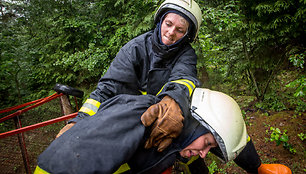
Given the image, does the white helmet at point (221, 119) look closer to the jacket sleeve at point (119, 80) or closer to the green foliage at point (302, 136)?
the jacket sleeve at point (119, 80)

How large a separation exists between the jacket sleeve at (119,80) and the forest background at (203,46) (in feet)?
6.36

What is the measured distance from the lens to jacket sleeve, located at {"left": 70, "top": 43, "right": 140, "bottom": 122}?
1.87 m

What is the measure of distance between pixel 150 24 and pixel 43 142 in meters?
4.16

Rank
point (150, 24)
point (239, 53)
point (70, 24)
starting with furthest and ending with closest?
point (70, 24) → point (239, 53) → point (150, 24)

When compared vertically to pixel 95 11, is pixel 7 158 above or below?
below

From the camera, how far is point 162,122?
116 cm

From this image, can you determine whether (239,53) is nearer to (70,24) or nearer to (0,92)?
(70,24)

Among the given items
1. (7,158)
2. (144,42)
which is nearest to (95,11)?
(144,42)

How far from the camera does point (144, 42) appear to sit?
2.30 metres

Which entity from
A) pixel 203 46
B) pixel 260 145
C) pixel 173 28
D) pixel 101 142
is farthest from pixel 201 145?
pixel 260 145

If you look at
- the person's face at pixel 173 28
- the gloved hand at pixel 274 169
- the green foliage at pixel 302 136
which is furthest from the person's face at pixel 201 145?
the green foliage at pixel 302 136

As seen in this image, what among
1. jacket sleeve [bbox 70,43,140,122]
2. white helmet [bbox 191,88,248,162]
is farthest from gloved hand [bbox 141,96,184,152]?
jacket sleeve [bbox 70,43,140,122]

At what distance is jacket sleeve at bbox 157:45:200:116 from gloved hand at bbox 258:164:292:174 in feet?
4.57

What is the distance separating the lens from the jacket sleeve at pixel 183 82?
139cm
